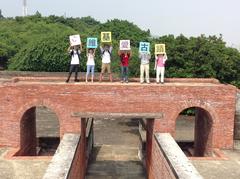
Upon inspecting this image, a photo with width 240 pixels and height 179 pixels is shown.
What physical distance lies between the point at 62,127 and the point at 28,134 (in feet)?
6.33

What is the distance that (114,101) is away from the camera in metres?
13.3

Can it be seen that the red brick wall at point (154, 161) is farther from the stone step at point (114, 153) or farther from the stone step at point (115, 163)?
the stone step at point (114, 153)

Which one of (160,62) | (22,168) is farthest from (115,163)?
(22,168)

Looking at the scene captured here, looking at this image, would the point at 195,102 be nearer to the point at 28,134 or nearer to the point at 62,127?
the point at 62,127

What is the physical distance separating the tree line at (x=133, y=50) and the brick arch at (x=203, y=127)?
311 inches

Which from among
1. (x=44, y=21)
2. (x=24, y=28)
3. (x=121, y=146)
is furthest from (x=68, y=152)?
(x=44, y=21)

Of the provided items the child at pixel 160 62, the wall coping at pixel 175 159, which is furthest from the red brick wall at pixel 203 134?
the child at pixel 160 62

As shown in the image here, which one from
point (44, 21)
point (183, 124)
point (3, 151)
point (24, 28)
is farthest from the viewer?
point (44, 21)

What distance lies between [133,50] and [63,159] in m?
22.4

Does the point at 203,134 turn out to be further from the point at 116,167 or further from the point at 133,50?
the point at 133,50

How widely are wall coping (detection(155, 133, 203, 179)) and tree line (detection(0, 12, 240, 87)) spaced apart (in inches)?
427

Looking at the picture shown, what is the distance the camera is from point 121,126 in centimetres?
2278

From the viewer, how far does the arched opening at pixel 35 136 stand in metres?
13.9

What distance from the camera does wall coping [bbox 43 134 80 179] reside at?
958cm
